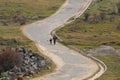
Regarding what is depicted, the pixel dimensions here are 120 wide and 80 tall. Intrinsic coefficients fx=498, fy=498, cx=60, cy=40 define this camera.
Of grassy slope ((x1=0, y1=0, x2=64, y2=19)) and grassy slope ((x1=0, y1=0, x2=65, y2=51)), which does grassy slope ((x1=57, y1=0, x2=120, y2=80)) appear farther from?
grassy slope ((x1=0, y1=0, x2=64, y2=19))

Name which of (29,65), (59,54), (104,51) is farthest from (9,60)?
(104,51)

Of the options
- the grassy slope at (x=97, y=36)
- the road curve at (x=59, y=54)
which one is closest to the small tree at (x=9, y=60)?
the road curve at (x=59, y=54)

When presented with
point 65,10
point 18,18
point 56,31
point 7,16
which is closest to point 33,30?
point 56,31

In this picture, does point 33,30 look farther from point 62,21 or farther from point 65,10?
point 65,10

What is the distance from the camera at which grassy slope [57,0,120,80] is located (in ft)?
199

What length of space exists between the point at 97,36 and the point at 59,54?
22.4 metres

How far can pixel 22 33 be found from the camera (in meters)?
94.4

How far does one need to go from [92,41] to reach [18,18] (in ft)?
115

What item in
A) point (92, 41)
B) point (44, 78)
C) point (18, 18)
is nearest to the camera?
point (44, 78)

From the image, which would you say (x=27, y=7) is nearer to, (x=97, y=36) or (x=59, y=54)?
(x=97, y=36)

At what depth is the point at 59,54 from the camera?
7081cm

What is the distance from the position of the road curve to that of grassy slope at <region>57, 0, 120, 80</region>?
7.42ft

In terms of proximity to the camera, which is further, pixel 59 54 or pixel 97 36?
pixel 97 36

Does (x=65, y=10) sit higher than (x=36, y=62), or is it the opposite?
(x=36, y=62)
